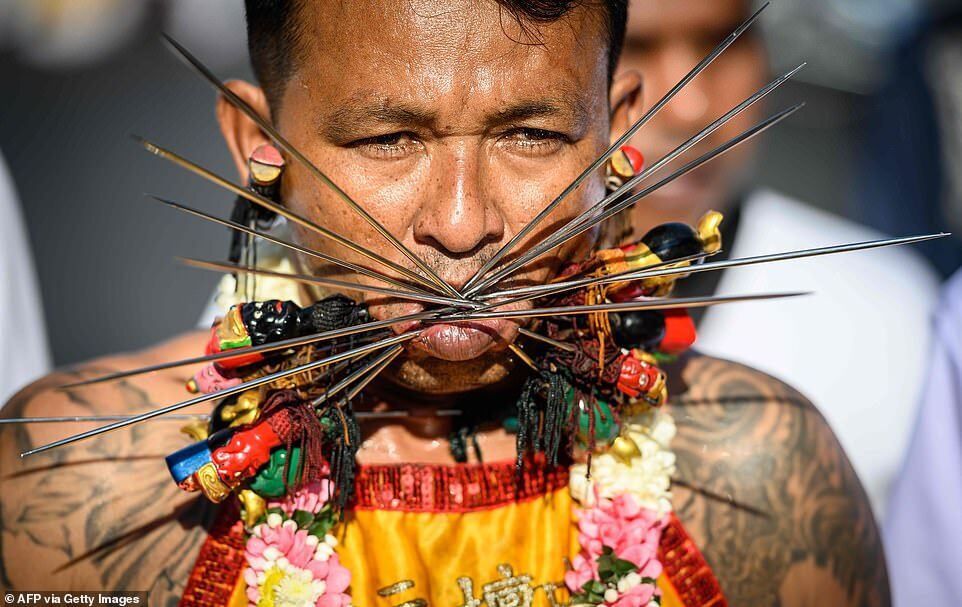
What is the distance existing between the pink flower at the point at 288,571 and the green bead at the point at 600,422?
0.54 meters

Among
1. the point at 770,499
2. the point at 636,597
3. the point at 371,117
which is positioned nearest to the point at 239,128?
the point at 371,117

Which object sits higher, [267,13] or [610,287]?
[267,13]

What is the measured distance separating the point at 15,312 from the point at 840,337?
3333 mm

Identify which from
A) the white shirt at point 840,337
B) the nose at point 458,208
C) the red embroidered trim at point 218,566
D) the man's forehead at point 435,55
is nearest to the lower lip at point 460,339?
the nose at point 458,208

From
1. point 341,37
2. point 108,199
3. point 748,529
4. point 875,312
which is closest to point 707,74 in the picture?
point 875,312

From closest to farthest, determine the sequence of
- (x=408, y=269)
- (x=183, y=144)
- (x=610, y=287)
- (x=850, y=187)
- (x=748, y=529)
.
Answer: (x=408, y=269), (x=610, y=287), (x=748, y=529), (x=183, y=144), (x=850, y=187)

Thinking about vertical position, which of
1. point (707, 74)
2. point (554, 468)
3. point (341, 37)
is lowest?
point (554, 468)

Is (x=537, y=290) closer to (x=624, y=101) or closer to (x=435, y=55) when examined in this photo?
(x=435, y=55)

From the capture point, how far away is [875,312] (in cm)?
450

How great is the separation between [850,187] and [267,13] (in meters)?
5.52

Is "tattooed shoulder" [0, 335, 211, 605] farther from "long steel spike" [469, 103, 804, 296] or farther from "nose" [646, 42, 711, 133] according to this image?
"nose" [646, 42, 711, 133]

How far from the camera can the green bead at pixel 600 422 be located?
1895 mm

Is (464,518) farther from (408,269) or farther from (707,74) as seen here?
(707,74)

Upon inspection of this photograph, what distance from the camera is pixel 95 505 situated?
2031 millimetres
